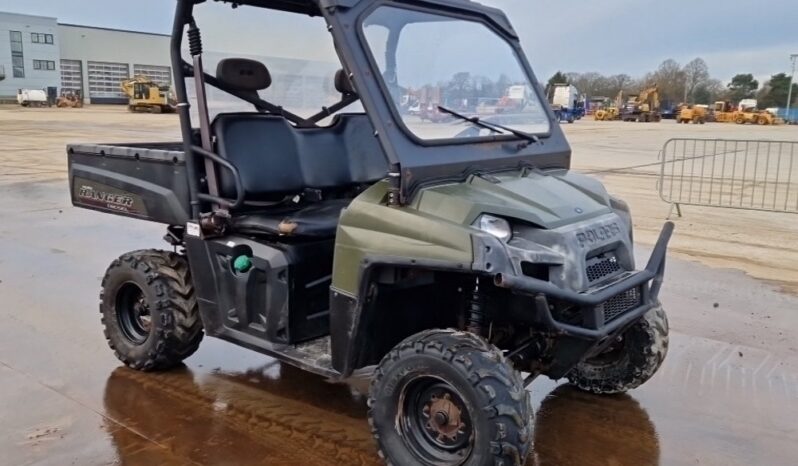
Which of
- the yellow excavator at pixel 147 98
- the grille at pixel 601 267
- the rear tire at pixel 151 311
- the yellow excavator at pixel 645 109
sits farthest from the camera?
the yellow excavator at pixel 645 109

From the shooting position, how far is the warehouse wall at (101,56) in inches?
2928

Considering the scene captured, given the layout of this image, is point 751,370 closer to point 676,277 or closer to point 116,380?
point 676,277

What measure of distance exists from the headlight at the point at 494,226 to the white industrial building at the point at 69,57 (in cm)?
7067

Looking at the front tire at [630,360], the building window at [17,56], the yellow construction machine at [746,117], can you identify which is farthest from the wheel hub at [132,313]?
the building window at [17,56]

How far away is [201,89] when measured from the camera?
3.92 meters

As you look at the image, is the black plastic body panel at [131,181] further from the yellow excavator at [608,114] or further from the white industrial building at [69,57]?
the white industrial building at [69,57]

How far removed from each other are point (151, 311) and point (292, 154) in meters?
1.22

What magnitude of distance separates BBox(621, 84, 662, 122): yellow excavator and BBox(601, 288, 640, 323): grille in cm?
5334

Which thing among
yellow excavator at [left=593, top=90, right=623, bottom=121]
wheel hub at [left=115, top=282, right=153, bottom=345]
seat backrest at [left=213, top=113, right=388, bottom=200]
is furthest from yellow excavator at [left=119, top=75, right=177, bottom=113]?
seat backrest at [left=213, top=113, right=388, bottom=200]

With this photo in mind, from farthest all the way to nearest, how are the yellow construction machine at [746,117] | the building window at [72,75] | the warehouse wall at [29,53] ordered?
1. the building window at [72,75]
2. the warehouse wall at [29,53]
3. the yellow construction machine at [746,117]

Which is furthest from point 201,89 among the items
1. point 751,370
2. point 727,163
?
point 727,163

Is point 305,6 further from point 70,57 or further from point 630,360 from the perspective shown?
point 70,57

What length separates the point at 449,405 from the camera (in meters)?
3.03

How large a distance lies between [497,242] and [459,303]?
64 cm
